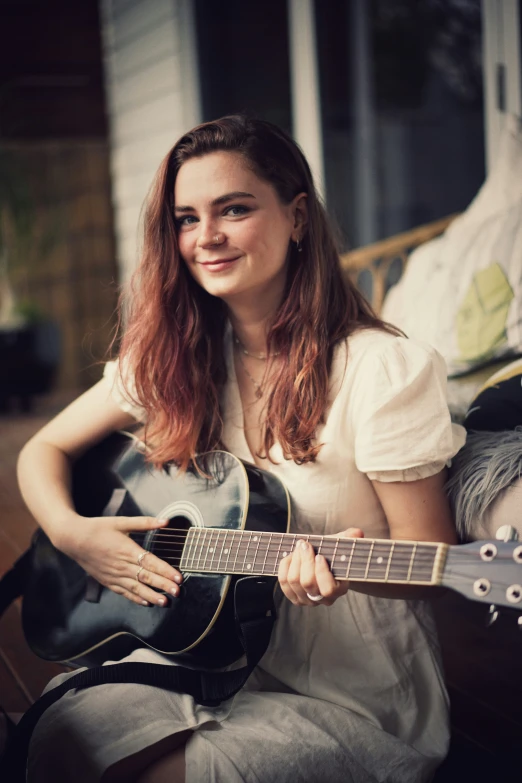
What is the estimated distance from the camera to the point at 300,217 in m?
1.41

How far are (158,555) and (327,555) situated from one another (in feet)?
1.39

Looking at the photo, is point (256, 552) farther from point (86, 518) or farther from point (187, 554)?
point (86, 518)

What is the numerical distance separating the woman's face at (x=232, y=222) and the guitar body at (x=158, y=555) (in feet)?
1.06

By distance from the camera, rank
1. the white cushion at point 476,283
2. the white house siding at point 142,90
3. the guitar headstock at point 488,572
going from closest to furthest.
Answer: the guitar headstock at point 488,572
the white cushion at point 476,283
the white house siding at point 142,90

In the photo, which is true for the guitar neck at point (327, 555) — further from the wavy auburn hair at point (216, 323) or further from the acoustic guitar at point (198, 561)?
the wavy auburn hair at point (216, 323)

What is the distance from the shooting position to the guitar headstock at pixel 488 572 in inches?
34.1

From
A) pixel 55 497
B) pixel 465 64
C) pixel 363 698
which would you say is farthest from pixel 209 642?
pixel 465 64

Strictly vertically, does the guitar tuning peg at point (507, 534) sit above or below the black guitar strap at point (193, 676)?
above

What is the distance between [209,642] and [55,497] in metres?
0.50

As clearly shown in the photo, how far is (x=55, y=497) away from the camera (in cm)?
156

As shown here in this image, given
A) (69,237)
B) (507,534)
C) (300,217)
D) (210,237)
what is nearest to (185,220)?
(210,237)

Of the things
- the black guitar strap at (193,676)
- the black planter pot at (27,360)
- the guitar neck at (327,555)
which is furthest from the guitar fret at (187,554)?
the black planter pot at (27,360)

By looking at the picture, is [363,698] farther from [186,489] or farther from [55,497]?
[55,497]

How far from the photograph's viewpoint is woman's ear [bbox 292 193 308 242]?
1396 millimetres
